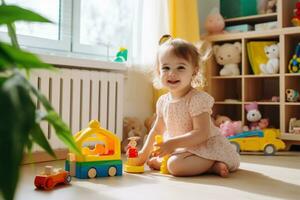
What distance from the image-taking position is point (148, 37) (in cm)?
247

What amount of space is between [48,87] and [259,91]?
1614 millimetres

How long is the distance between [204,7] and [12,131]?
301 centimetres

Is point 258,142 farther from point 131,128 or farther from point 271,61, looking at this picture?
point 131,128

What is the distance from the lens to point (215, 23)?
280 cm

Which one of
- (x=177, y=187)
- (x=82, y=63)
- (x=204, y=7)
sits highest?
(x=204, y=7)

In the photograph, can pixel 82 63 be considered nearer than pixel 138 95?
Yes

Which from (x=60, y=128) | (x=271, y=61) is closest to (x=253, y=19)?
(x=271, y=61)

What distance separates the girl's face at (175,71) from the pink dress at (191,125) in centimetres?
5

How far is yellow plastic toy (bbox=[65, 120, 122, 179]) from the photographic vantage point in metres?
→ 1.42

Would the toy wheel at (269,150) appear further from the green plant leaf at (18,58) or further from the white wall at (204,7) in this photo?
the green plant leaf at (18,58)

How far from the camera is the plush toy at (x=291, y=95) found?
8.09ft

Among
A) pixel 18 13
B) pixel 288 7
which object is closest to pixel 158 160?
pixel 18 13

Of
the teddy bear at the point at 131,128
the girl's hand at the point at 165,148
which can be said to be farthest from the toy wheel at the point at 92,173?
the teddy bear at the point at 131,128

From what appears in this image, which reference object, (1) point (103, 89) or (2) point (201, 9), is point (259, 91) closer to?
(2) point (201, 9)
